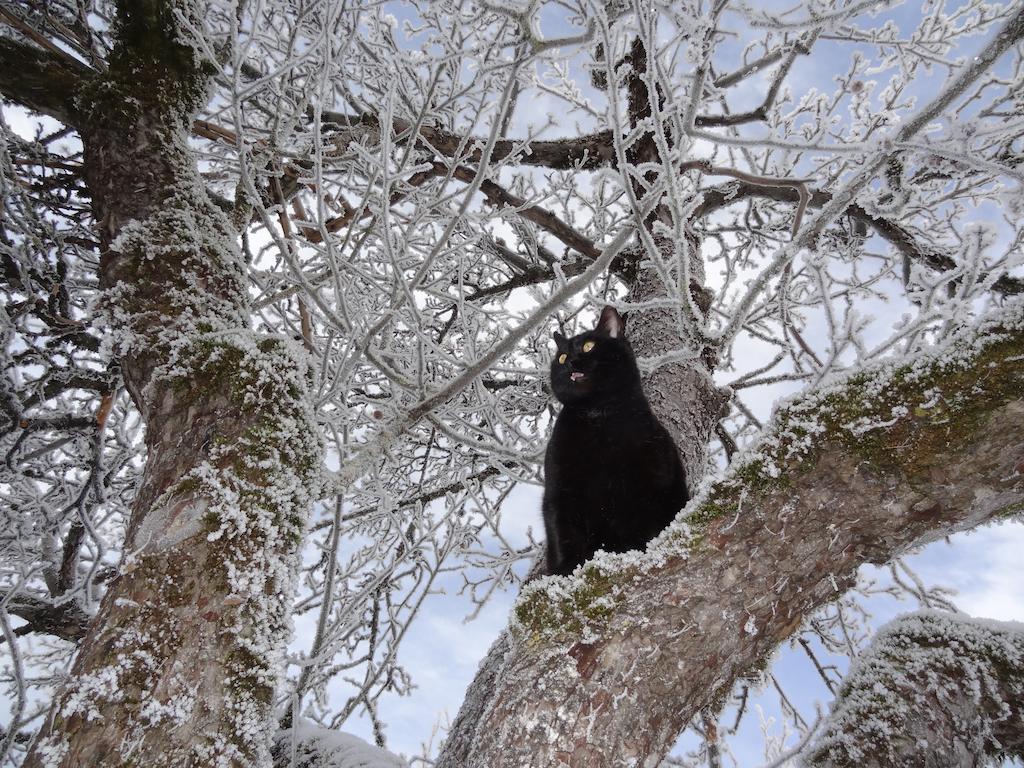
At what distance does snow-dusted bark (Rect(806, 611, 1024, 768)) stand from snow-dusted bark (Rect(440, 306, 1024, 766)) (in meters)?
0.42

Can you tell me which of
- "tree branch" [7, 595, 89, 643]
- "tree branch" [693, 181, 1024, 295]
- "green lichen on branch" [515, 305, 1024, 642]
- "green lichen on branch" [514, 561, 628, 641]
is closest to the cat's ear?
"tree branch" [693, 181, 1024, 295]

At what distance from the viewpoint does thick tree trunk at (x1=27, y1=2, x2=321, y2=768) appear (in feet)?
4.91

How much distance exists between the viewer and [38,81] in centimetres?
279

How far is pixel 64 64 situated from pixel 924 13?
4.89 m

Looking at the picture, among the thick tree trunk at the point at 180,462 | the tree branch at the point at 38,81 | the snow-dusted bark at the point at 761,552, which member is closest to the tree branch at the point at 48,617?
the thick tree trunk at the point at 180,462

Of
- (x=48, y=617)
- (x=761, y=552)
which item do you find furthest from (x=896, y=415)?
(x=48, y=617)

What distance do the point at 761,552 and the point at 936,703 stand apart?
2.76 feet

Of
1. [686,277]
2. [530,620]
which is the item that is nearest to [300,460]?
[530,620]

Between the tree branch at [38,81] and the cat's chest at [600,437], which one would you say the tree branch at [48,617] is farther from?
the cat's chest at [600,437]

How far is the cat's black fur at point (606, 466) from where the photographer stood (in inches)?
107

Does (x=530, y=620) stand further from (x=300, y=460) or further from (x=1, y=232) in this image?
(x=1, y=232)

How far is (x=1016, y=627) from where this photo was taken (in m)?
1.94

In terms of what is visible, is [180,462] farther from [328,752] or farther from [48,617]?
[48,617]

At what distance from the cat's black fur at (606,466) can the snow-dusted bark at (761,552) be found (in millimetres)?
1029
